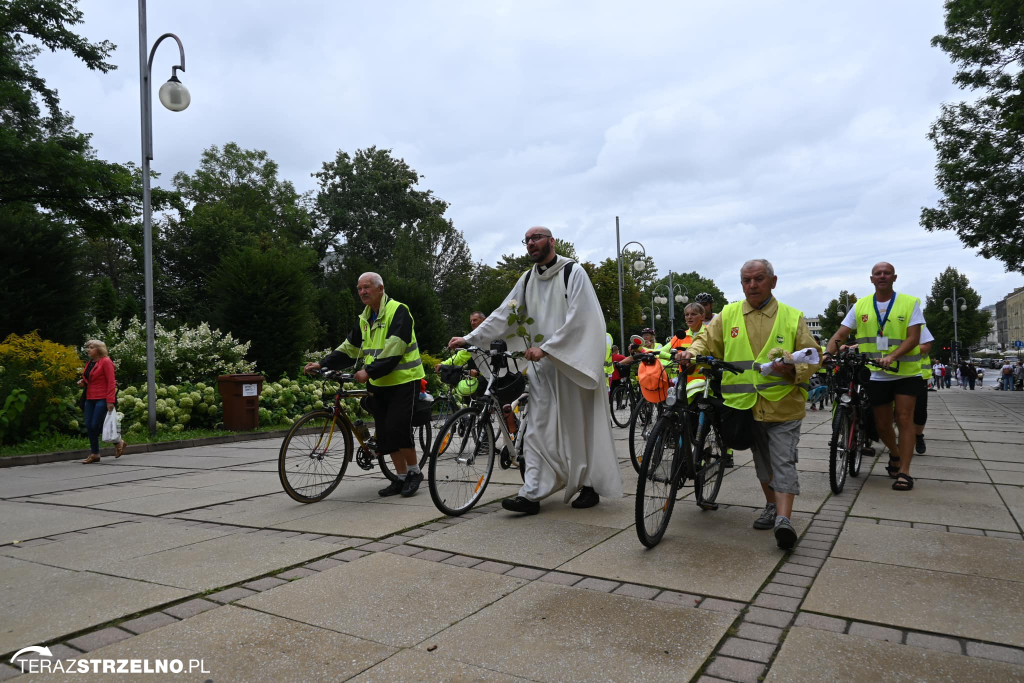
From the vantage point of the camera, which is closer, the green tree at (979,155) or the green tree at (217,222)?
the green tree at (979,155)

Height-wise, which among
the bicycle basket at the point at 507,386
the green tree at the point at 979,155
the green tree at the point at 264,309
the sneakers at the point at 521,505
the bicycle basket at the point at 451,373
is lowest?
the sneakers at the point at 521,505

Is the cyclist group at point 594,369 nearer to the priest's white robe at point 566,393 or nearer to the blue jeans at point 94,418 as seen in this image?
the priest's white robe at point 566,393

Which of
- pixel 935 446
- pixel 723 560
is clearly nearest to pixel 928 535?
pixel 723 560

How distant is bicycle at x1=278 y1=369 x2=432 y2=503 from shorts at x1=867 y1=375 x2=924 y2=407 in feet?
14.3

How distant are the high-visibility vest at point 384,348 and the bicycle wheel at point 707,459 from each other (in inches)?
95.6

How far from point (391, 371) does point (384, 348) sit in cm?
20

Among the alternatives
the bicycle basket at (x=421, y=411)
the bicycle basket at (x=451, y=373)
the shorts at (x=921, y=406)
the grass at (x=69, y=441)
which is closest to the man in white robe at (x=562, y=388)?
the bicycle basket at (x=451, y=373)

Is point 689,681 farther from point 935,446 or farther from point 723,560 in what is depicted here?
point 935,446

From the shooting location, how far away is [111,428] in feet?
31.7

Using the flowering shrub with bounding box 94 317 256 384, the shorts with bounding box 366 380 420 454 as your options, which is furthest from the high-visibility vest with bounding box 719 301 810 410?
the flowering shrub with bounding box 94 317 256 384

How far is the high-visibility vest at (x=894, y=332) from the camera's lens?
6473mm

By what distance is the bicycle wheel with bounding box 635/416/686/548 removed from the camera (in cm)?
420

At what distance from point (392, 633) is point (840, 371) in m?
5.05

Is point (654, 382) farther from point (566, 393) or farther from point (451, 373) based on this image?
point (451, 373)
